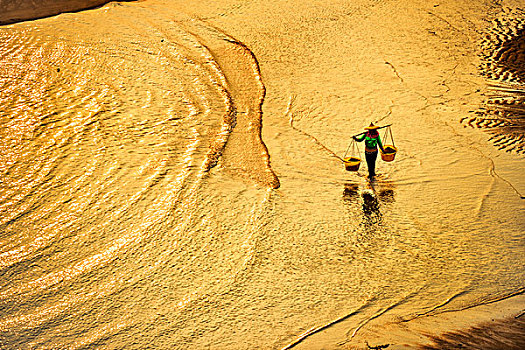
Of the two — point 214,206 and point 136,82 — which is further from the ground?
point 136,82

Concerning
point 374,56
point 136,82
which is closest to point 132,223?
point 136,82

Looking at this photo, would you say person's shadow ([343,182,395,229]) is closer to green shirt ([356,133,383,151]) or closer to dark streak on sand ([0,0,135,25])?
green shirt ([356,133,383,151])

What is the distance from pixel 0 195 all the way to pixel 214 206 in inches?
52.0

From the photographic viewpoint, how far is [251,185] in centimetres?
353

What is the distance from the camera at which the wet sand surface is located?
2.60 metres

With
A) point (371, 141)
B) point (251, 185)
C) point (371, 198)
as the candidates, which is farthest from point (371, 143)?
point (251, 185)

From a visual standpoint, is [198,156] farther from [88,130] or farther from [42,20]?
[42,20]

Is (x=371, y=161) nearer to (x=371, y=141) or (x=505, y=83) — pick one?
(x=371, y=141)

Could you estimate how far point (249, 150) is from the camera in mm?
3896

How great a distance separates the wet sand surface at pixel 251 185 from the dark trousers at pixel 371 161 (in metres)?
0.08

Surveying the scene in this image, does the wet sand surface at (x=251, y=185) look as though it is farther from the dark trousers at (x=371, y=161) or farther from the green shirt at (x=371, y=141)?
the green shirt at (x=371, y=141)

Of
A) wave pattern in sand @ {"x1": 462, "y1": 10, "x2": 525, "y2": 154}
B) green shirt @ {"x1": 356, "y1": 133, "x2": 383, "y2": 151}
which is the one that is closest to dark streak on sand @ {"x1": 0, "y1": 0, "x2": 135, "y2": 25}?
green shirt @ {"x1": 356, "y1": 133, "x2": 383, "y2": 151}

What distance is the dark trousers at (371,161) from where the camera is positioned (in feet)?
11.6

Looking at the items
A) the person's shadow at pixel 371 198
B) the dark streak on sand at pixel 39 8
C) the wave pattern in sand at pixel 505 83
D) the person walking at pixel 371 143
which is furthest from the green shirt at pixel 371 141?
the dark streak on sand at pixel 39 8
